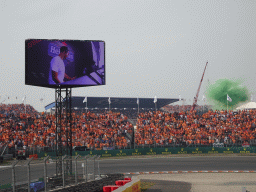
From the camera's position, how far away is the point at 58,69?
2186cm

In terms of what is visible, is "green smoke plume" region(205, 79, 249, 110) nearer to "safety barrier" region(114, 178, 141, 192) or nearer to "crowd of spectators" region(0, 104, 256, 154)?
"crowd of spectators" region(0, 104, 256, 154)

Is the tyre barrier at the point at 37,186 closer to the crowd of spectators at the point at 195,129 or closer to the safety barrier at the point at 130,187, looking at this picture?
the safety barrier at the point at 130,187

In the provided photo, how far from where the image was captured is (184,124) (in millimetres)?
52594

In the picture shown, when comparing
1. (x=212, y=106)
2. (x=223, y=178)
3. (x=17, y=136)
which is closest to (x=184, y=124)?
(x=17, y=136)

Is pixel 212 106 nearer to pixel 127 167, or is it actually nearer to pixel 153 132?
pixel 153 132

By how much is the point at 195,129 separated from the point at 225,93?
73.9 m

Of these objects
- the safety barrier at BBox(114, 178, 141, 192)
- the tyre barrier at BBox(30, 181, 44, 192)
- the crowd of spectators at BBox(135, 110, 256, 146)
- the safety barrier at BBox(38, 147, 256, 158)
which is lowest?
the safety barrier at BBox(38, 147, 256, 158)

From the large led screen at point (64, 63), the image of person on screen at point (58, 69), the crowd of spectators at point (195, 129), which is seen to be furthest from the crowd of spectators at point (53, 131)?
the image of person on screen at point (58, 69)

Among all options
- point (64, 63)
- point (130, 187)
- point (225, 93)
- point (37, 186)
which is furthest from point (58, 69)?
point (225, 93)

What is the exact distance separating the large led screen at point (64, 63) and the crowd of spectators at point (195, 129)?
26.3 metres

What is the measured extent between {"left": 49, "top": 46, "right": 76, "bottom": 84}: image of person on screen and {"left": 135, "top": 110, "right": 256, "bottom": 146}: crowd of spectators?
27.7 meters

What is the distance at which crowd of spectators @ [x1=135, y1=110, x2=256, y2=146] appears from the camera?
4762 cm

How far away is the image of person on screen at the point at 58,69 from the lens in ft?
70.9

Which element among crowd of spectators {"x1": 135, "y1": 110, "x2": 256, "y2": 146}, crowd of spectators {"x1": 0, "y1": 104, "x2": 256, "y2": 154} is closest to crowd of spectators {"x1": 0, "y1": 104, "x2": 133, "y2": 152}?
crowd of spectators {"x1": 0, "y1": 104, "x2": 256, "y2": 154}
